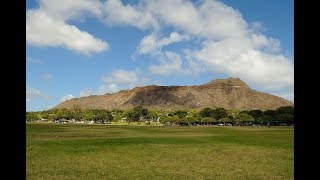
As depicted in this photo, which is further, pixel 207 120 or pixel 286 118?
pixel 207 120

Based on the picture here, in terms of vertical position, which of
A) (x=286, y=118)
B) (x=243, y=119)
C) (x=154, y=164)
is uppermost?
(x=154, y=164)

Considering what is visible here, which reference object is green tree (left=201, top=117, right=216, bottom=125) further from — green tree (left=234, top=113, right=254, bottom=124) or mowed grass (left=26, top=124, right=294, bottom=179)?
mowed grass (left=26, top=124, right=294, bottom=179)

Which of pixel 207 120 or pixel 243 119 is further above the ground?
pixel 243 119

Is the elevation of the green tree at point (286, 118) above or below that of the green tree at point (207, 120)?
above

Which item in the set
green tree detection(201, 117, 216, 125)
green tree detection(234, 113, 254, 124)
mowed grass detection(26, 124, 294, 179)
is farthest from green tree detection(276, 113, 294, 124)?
mowed grass detection(26, 124, 294, 179)

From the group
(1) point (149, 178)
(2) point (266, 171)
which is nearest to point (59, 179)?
(1) point (149, 178)

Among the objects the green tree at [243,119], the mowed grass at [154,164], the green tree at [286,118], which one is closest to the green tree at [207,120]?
the green tree at [243,119]

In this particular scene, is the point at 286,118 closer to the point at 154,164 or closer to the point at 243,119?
the point at 243,119

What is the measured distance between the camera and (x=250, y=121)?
542 ft

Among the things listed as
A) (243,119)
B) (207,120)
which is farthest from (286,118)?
(207,120)

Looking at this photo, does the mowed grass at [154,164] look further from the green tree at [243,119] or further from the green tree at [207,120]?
the green tree at [207,120]

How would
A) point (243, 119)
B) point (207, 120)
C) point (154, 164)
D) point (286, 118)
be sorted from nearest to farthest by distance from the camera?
point (154, 164), point (286, 118), point (243, 119), point (207, 120)
